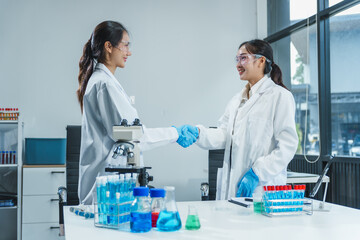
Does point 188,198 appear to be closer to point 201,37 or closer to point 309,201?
point 201,37

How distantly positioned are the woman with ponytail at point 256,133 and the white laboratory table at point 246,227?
1.51 feet

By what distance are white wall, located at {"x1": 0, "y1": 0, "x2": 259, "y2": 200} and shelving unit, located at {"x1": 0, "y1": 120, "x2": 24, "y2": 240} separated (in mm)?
165

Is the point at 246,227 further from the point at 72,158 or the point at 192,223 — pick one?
the point at 72,158

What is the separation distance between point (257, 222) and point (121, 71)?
295cm

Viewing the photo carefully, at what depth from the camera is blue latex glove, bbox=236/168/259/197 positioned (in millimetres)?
1894

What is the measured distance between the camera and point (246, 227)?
1192 mm

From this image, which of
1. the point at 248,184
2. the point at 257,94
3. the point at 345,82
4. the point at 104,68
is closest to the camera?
the point at 104,68

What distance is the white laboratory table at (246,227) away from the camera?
3.56 feet

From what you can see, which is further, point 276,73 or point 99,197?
point 276,73

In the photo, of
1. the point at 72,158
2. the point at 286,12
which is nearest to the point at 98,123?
the point at 72,158

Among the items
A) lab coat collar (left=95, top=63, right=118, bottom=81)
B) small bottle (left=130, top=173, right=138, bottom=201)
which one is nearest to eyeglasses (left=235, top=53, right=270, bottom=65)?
lab coat collar (left=95, top=63, right=118, bottom=81)

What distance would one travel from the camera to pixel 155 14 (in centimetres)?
406

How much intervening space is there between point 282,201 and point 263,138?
656 millimetres

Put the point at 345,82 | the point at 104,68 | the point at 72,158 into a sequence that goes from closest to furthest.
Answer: the point at 104,68
the point at 72,158
the point at 345,82
